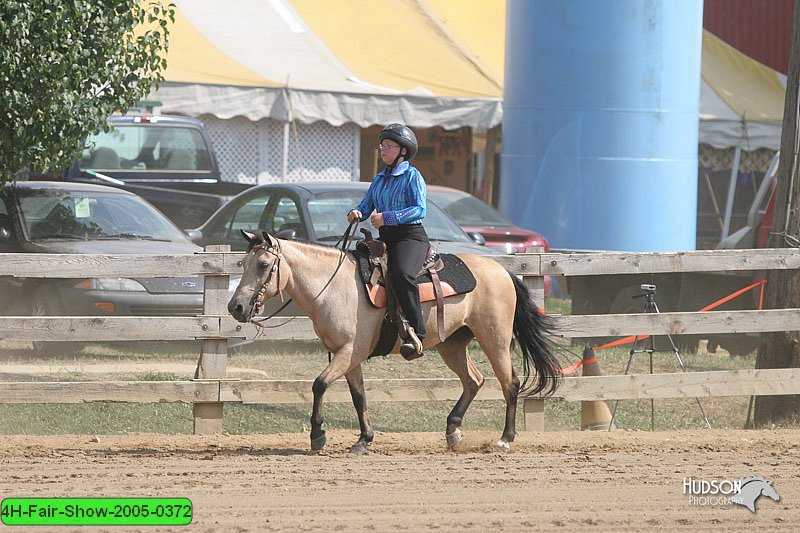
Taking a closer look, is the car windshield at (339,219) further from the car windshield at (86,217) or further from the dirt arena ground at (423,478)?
the dirt arena ground at (423,478)

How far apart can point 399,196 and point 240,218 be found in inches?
222

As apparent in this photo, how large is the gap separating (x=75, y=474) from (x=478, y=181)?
20783 millimetres

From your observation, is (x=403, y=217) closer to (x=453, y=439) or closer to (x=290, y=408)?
(x=453, y=439)

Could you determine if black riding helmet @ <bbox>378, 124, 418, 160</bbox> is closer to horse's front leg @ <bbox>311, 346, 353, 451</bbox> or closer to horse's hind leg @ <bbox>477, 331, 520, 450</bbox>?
horse's front leg @ <bbox>311, 346, 353, 451</bbox>

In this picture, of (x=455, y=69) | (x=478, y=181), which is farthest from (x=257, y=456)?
(x=478, y=181)

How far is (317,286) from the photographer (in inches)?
307

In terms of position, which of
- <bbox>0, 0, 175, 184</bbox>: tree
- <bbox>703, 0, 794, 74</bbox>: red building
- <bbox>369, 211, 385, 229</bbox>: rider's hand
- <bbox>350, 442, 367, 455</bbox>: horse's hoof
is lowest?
<bbox>350, 442, 367, 455</bbox>: horse's hoof

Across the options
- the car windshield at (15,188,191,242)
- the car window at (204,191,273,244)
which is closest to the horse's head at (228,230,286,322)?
the car windshield at (15,188,191,242)

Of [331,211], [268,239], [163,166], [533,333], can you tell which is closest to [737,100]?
[163,166]

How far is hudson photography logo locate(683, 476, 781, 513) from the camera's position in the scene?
6777mm

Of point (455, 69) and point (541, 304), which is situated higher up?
point (455, 69)

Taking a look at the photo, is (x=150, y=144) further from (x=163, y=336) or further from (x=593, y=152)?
(x=163, y=336)

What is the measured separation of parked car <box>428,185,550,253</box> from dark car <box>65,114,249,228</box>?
2.94 m

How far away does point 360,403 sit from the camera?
806 centimetres
